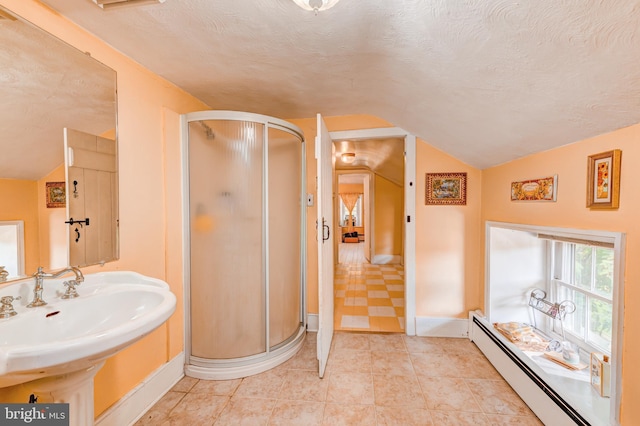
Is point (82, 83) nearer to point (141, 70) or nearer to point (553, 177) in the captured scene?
point (141, 70)

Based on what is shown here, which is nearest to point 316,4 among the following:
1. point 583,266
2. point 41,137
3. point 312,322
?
point 41,137

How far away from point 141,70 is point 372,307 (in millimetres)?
3068

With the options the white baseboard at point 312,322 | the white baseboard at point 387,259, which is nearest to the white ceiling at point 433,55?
the white baseboard at point 312,322

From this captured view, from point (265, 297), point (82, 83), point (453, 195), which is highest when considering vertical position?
point (82, 83)

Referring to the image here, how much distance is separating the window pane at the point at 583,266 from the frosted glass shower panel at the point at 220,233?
7.47ft

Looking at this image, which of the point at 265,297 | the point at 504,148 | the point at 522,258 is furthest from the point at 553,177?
the point at 265,297

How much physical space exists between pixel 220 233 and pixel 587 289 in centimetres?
245

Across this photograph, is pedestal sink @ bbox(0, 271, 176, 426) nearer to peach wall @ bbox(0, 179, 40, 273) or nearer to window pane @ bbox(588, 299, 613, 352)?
peach wall @ bbox(0, 179, 40, 273)

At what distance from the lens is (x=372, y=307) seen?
3.07 meters

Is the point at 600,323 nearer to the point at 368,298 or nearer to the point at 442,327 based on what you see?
the point at 442,327

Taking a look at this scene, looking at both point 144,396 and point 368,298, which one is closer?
point 144,396

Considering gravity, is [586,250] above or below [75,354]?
above

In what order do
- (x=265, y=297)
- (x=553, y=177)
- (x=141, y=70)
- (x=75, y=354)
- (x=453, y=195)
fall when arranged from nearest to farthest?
(x=75, y=354) → (x=553, y=177) → (x=141, y=70) → (x=265, y=297) → (x=453, y=195)

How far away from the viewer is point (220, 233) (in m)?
1.83
